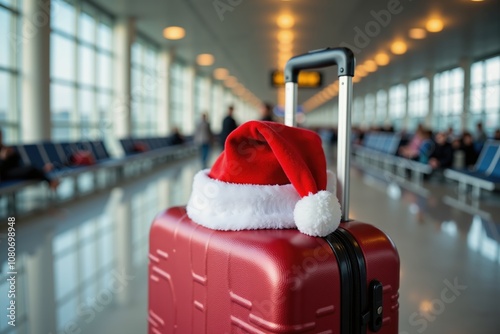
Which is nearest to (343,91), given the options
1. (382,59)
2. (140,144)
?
(140,144)

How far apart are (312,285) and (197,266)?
52cm

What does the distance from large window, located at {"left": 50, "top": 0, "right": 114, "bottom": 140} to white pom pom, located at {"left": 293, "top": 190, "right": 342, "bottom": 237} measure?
961cm

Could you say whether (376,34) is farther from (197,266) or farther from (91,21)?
(197,266)

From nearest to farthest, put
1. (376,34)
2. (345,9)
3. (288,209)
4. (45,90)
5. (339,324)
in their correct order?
1. (339,324)
2. (288,209)
3. (45,90)
4. (345,9)
5. (376,34)

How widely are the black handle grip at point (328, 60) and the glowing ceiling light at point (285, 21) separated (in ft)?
34.4

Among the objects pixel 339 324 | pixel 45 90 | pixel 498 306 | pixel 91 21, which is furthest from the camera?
pixel 91 21

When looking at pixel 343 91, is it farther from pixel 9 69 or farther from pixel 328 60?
pixel 9 69

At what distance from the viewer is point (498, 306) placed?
10.7 ft

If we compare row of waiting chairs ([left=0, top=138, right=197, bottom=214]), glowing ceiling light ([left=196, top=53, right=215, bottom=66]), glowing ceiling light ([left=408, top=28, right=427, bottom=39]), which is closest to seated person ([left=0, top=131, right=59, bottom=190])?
row of waiting chairs ([left=0, top=138, right=197, bottom=214])

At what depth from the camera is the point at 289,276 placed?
4.66 feet

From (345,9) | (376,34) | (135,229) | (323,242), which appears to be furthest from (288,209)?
(376,34)

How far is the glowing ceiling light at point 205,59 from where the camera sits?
20419mm

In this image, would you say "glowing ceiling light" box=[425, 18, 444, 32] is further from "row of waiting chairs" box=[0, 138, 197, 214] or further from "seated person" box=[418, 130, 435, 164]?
"row of waiting chairs" box=[0, 138, 197, 214]

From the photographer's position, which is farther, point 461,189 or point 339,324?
point 461,189
